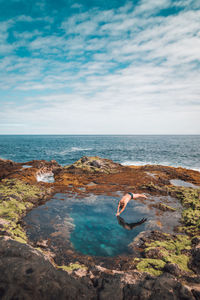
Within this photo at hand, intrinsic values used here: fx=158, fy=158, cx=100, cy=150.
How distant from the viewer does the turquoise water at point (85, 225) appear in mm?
7953

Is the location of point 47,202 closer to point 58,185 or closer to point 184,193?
point 58,185

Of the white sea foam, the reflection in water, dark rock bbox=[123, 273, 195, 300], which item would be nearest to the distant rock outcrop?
the white sea foam

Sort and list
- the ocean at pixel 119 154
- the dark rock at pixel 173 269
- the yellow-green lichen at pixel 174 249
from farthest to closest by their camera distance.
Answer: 1. the ocean at pixel 119 154
2. the yellow-green lichen at pixel 174 249
3. the dark rock at pixel 173 269

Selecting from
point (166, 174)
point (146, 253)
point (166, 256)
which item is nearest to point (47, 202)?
point (146, 253)

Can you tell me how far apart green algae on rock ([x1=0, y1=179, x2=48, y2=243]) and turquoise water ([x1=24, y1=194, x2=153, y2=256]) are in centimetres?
65

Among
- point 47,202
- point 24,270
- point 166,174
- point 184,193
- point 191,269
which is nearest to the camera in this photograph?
point 24,270

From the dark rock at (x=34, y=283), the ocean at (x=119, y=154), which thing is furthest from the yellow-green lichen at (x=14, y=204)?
the ocean at (x=119, y=154)

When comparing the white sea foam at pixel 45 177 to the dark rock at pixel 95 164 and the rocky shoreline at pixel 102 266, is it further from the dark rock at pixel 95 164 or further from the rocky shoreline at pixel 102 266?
the rocky shoreline at pixel 102 266

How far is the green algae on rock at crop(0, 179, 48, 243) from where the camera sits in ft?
26.3

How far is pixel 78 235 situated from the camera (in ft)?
28.8

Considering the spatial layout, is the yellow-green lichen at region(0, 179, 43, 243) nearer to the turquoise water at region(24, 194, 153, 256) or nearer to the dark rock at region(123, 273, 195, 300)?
the turquoise water at region(24, 194, 153, 256)

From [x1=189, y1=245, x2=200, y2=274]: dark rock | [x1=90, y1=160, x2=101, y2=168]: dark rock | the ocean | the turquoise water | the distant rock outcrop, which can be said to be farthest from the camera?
the ocean

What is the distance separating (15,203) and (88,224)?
5.59 meters

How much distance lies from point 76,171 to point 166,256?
695 inches
